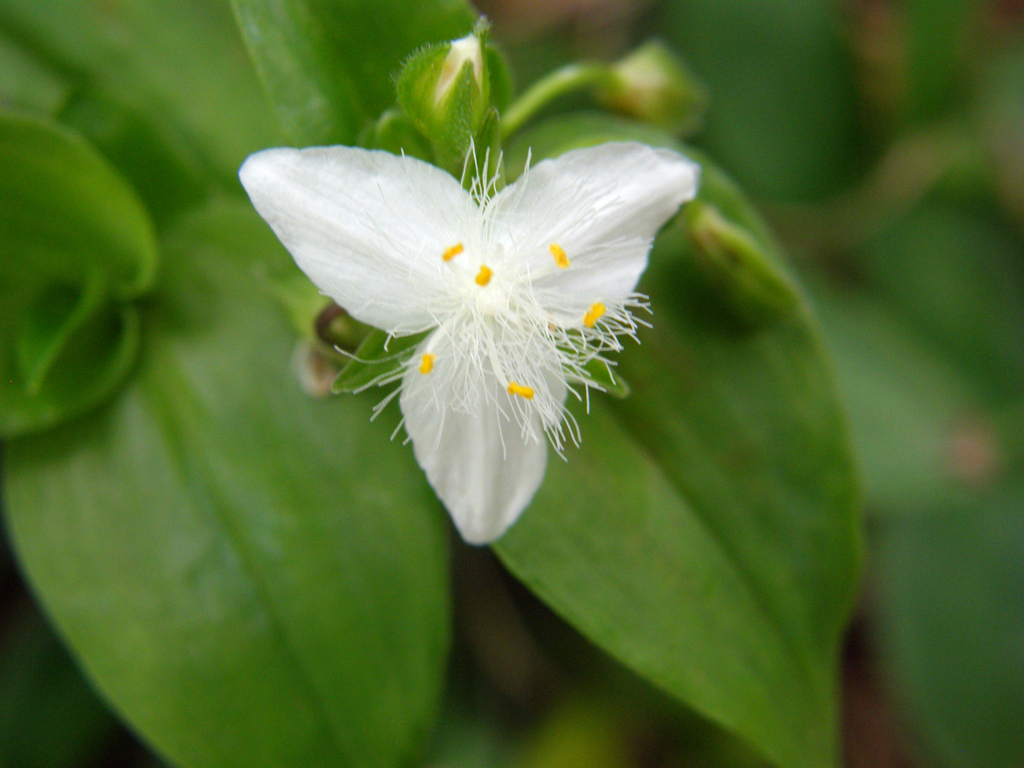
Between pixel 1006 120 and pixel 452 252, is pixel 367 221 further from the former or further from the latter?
pixel 1006 120

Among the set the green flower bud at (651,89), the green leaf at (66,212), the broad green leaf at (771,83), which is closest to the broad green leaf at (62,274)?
the green leaf at (66,212)

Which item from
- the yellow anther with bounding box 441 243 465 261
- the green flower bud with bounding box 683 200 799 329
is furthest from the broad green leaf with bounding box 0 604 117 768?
the green flower bud with bounding box 683 200 799 329

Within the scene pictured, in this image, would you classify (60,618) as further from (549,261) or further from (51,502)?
(549,261)

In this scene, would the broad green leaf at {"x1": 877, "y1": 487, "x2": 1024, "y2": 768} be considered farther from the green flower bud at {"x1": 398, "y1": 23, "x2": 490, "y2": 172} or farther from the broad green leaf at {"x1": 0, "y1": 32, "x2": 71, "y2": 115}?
the broad green leaf at {"x1": 0, "y1": 32, "x2": 71, "y2": 115}

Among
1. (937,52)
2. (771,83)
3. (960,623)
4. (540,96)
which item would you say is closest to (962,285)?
(937,52)

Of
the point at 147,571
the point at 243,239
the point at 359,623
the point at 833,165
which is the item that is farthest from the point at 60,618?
the point at 833,165

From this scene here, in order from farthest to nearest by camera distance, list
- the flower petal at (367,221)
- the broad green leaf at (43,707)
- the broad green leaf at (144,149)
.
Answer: the broad green leaf at (43,707) → the broad green leaf at (144,149) → the flower petal at (367,221)

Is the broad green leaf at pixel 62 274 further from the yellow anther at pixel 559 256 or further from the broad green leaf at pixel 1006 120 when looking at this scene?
the broad green leaf at pixel 1006 120
